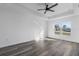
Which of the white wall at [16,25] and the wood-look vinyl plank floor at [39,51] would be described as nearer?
the wood-look vinyl plank floor at [39,51]

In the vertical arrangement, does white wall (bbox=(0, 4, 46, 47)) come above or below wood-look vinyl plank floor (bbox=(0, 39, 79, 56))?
above

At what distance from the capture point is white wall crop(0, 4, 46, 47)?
3057 millimetres

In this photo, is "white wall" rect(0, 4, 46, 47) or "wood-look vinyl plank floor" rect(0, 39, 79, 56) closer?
"wood-look vinyl plank floor" rect(0, 39, 79, 56)

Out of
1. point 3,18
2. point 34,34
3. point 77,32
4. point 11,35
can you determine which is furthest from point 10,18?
point 77,32

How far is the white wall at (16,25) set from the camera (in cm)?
306

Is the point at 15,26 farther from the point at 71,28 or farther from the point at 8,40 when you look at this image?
Answer: the point at 71,28

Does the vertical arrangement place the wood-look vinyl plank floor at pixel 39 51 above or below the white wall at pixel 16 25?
below

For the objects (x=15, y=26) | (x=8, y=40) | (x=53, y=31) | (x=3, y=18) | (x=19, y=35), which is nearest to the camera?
(x=3, y=18)

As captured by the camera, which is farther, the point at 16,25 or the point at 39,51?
the point at 16,25

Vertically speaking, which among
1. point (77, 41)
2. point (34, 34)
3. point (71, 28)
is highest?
point (71, 28)

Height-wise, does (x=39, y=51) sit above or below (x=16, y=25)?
below

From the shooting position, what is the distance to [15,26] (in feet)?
11.8

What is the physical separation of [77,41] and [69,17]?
1.49 meters

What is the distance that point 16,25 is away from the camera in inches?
144
